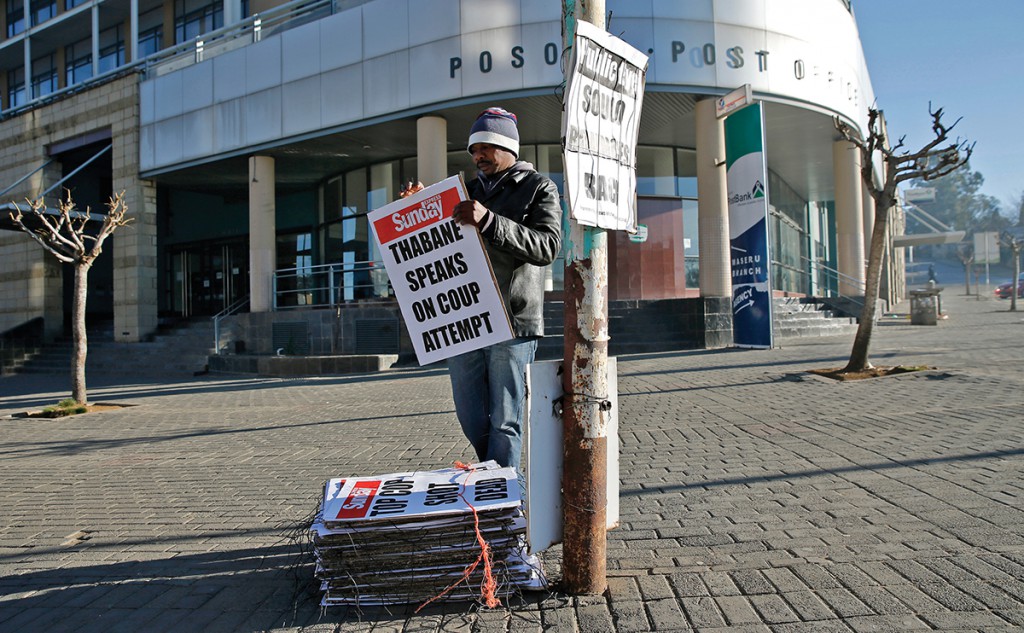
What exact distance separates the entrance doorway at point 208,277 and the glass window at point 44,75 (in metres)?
9.49

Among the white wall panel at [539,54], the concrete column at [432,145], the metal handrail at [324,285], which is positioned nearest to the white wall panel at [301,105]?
the concrete column at [432,145]

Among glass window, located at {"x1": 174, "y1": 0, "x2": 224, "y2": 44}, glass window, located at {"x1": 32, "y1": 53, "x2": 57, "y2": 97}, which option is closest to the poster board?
glass window, located at {"x1": 174, "y1": 0, "x2": 224, "y2": 44}

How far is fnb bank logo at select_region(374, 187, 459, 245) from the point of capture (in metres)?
3.16

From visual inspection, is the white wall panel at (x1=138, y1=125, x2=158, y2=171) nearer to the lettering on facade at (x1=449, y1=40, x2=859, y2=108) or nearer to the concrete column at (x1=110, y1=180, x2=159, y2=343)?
the concrete column at (x1=110, y1=180, x2=159, y2=343)

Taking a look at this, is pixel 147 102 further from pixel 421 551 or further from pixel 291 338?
pixel 421 551

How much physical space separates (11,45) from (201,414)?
1065 inches

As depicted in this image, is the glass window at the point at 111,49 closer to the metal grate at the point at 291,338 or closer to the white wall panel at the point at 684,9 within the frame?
the metal grate at the point at 291,338

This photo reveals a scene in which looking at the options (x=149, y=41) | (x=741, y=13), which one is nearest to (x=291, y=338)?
(x=741, y=13)

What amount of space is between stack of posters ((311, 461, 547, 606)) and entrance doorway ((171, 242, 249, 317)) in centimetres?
2436

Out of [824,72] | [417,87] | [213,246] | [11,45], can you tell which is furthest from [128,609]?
[11,45]

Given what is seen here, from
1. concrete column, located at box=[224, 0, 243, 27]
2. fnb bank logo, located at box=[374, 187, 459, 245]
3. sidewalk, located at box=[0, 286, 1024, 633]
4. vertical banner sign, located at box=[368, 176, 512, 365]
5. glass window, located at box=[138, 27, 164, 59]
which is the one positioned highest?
glass window, located at box=[138, 27, 164, 59]

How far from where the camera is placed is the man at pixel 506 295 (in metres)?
3.24

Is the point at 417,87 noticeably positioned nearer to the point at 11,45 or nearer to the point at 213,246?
the point at 213,246

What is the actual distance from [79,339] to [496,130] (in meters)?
9.61
